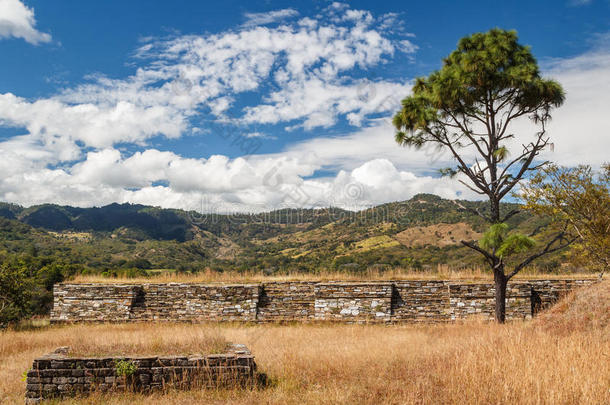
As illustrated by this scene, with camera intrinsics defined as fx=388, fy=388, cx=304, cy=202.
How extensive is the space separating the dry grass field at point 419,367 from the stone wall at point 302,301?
3.84m

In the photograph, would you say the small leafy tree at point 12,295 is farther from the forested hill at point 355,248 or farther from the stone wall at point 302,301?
the forested hill at point 355,248

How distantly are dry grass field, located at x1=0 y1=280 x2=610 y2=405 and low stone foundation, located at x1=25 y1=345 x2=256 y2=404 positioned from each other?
265mm

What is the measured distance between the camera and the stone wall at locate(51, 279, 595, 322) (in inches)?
619

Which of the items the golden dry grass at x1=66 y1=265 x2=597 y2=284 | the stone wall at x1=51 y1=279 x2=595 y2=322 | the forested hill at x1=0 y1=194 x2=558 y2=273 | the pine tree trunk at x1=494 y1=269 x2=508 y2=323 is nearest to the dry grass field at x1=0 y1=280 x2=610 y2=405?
the pine tree trunk at x1=494 y1=269 x2=508 y2=323

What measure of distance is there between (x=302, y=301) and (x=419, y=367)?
30.3 feet

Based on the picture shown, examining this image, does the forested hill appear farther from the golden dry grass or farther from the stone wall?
the stone wall

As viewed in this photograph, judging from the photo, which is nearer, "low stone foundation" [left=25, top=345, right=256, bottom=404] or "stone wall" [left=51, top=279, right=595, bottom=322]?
"low stone foundation" [left=25, top=345, right=256, bottom=404]

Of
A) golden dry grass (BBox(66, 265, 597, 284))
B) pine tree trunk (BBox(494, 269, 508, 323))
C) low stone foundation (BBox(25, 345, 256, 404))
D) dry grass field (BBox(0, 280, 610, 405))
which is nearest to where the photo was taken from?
dry grass field (BBox(0, 280, 610, 405))

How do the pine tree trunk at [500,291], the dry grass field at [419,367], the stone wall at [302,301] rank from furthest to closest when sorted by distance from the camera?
the stone wall at [302,301] < the pine tree trunk at [500,291] < the dry grass field at [419,367]

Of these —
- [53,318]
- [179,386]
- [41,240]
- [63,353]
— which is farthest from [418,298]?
[41,240]

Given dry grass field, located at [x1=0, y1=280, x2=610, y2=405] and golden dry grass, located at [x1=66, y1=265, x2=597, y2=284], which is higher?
golden dry grass, located at [x1=66, y1=265, x2=597, y2=284]

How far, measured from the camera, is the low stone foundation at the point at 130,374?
6.99 meters

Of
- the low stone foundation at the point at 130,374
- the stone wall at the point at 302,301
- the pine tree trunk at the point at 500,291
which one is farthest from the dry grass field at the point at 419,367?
the stone wall at the point at 302,301

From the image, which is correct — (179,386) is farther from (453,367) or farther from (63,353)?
(453,367)
